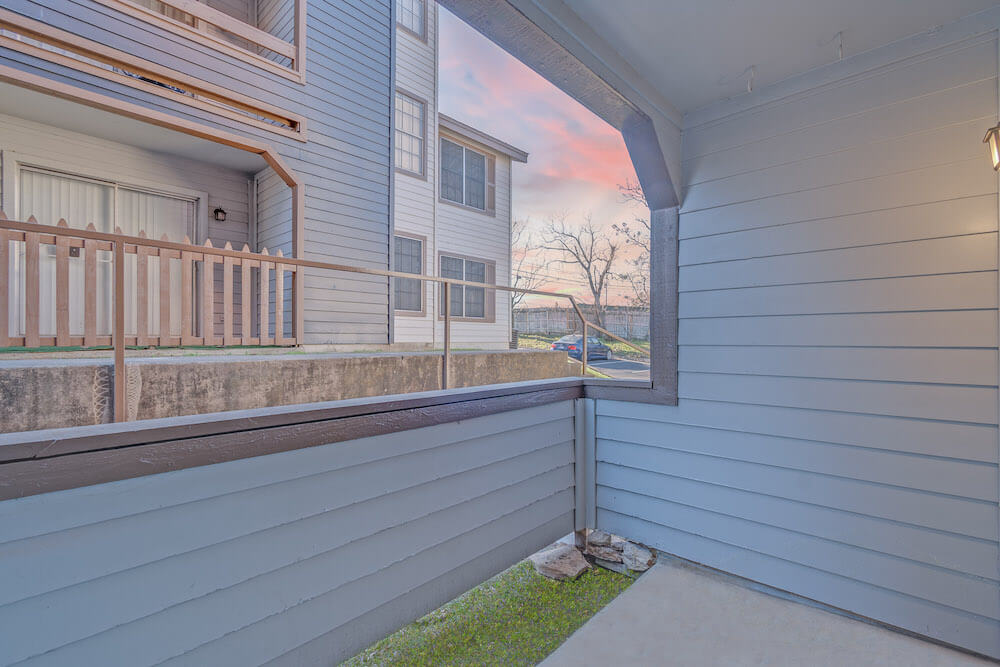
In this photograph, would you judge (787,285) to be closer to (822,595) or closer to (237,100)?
(822,595)

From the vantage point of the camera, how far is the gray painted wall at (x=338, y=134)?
12.9ft

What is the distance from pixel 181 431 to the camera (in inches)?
46.1

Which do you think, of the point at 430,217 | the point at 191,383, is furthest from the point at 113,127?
the point at 430,217

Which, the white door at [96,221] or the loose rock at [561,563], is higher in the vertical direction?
the white door at [96,221]

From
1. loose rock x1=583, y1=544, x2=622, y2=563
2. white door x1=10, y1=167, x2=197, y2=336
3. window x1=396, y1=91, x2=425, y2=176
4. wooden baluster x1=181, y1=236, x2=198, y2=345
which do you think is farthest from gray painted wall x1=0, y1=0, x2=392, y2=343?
loose rock x1=583, y1=544, x2=622, y2=563

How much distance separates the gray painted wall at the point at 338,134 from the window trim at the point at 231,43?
53mm

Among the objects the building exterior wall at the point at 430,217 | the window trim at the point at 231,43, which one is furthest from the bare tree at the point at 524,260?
the window trim at the point at 231,43

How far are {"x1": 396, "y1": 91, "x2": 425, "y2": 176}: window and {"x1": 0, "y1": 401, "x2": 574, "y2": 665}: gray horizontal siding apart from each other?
19.8 feet

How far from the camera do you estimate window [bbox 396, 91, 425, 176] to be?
22.8 feet

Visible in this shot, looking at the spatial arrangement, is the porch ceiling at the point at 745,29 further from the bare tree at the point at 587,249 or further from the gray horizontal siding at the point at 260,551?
the bare tree at the point at 587,249

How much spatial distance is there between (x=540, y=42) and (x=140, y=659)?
2.21m

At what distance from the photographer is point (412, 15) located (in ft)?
23.4

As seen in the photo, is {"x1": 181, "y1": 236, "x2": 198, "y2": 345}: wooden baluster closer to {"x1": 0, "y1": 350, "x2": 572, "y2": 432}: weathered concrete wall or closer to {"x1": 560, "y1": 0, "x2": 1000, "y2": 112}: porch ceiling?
{"x1": 0, "y1": 350, "x2": 572, "y2": 432}: weathered concrete wall

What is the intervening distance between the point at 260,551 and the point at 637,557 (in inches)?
83.2
